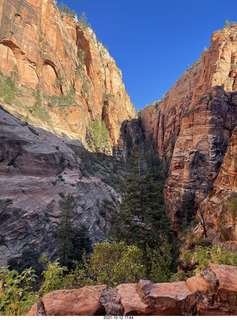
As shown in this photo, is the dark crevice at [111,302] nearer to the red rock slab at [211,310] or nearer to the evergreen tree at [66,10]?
the red rock slab at [211,310]

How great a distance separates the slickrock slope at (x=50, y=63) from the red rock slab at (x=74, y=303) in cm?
3559

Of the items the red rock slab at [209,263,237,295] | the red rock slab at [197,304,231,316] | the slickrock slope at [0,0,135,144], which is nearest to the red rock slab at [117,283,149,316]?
the red rock slab at [197,304,231,316]

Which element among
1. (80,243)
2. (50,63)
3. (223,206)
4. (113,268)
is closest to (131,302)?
(113,268)

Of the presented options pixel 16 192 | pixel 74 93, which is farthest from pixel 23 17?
pixel 16 192

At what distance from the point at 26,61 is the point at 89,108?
82.0ft

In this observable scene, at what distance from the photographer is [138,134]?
9681cm

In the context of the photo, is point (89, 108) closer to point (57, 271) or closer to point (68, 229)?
point (68, 229)

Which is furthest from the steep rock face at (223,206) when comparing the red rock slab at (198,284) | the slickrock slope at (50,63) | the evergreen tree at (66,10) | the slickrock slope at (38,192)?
the evergreen tree at (66,10)

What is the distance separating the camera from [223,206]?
40.9 ft

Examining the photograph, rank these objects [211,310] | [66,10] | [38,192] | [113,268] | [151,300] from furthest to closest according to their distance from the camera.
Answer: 1. [66,10]
2. [38,192]
3. [113,268]
4. [151,300]
5. [211,310]

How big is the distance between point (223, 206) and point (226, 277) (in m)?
10.8

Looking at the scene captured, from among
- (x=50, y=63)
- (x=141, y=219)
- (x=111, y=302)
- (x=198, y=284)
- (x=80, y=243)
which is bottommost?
(x=80, y=243)

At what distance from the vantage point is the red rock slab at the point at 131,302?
117 inches

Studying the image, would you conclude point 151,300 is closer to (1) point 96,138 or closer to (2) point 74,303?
(2) point 74,303
